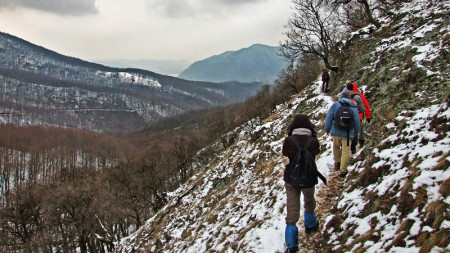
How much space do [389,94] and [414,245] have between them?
775 centimetres

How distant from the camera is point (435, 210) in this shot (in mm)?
3965

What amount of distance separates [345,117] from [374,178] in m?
1.95

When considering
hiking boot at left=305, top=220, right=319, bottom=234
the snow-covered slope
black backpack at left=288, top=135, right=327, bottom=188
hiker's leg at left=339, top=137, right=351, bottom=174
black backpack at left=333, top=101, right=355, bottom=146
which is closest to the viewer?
black backpack at left=288, top=135, right=327, bottom=188

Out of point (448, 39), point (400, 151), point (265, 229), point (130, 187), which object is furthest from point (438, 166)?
point (130, 187)

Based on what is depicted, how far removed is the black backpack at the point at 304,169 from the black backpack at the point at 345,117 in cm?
250

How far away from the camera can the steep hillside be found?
4.53 metres

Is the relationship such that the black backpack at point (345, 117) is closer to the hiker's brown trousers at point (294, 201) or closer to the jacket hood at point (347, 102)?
the jacket hood at point (347, 102)

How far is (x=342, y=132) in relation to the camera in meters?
7.65

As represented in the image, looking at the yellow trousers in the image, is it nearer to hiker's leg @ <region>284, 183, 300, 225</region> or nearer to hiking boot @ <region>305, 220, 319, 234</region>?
hiking boot @ <region>305, 220, 319, 234</region>

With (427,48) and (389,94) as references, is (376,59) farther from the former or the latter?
(389,94)

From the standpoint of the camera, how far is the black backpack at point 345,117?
24.4 feet

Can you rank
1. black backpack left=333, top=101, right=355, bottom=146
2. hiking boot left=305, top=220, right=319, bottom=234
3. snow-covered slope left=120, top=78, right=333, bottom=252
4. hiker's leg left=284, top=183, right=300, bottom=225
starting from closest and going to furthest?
hiker's leg left=284, top=183, right=300, bottom=225 → hiking boot left=305, top=220, right=319, bottom=234 → black backpack left=333, top=101, right=355, bottom=146 → snow-covered slope left=120, top=78, right=333, bottom=252

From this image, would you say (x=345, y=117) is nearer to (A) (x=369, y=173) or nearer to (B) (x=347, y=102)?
(B) (x=347, y=102)

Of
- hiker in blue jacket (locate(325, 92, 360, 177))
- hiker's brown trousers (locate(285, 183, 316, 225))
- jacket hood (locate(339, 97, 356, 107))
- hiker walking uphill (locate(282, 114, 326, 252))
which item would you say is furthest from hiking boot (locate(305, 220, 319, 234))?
jacket hood (locate(339, 97, 356, 107))
